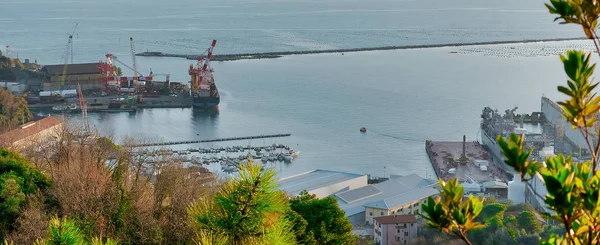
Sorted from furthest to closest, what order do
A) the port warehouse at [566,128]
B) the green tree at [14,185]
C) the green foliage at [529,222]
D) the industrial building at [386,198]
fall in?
the port warehouse at [566,128] → the industrial building at [386,198] → the green foliage at [529,222] → the green tree at [14,185]

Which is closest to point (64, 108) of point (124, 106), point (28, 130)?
point (124, 106)

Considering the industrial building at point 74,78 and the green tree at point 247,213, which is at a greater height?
the green tree at point 247,213

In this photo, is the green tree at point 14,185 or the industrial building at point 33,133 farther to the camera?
the industrial building at point 33,133

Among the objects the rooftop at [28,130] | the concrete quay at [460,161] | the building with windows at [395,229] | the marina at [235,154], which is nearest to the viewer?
the building with windows at [395,229]

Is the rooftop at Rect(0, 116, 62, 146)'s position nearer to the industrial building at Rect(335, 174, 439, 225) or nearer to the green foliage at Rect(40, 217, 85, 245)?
the industrial building at Rect(335, 174, 439, 225)

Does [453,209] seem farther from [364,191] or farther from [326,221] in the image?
[364,191]

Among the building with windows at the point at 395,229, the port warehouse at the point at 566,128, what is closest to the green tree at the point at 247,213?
the building with windows at the point at 395,229

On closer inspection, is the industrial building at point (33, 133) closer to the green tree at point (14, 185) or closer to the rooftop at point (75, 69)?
the green tree at point (14, 185)
